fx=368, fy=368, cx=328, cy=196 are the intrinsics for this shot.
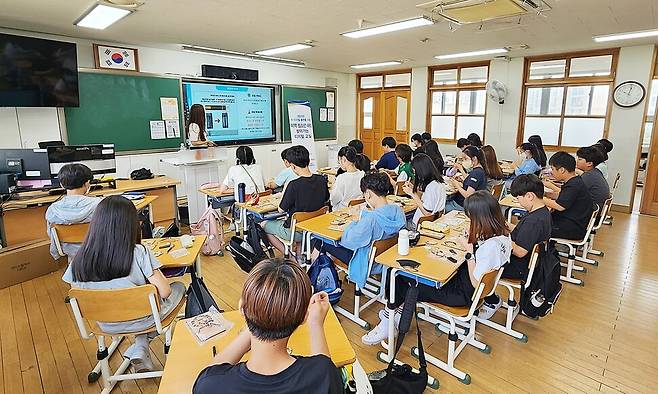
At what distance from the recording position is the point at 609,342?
9.24ft

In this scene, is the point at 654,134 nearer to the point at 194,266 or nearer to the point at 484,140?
the point at 484,140

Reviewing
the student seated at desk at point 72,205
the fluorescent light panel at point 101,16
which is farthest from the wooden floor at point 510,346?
the fluorescent light panel at point 101,16

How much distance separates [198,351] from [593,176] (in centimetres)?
458

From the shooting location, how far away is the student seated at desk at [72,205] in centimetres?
296

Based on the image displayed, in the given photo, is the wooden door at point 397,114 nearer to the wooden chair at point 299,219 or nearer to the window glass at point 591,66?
the window glass at point 591,66

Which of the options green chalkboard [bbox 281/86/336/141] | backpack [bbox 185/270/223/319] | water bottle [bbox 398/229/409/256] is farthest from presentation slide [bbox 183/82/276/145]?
water bottle [bbox 398/229/409/256]

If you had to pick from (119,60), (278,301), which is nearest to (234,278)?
(278,301)

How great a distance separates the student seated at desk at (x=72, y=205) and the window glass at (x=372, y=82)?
7.76 m

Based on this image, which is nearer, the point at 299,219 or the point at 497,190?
the point at 299,219

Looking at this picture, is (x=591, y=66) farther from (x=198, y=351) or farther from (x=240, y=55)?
(x=198, y=351)

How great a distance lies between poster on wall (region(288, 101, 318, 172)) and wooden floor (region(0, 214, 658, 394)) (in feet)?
16.4

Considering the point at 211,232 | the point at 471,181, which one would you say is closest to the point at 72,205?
the point at 211,232

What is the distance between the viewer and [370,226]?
Answer: 8.95ft

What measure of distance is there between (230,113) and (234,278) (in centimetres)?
439
